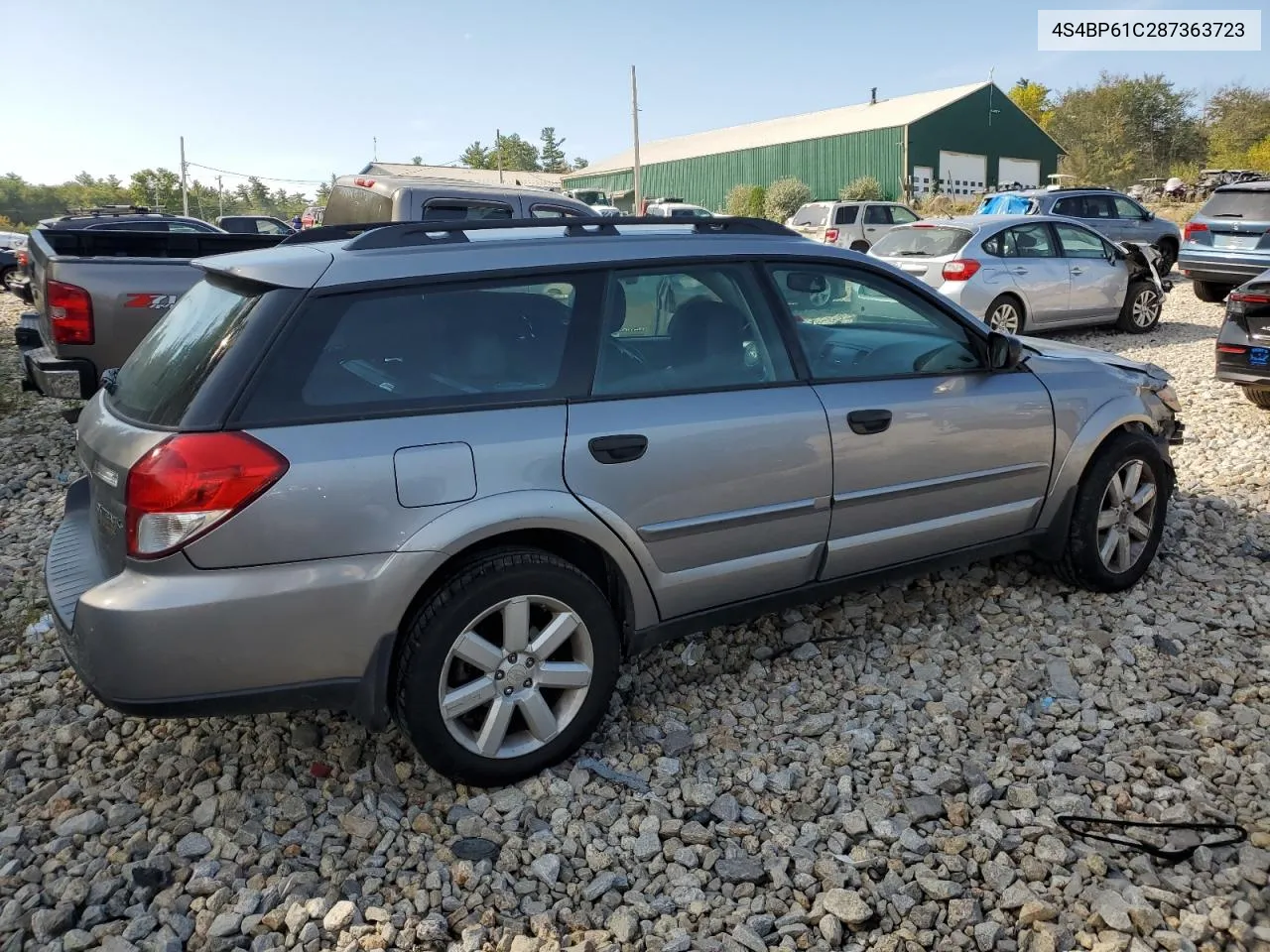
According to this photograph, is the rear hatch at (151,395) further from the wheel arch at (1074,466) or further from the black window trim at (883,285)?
the wheel arch at (1074,466)

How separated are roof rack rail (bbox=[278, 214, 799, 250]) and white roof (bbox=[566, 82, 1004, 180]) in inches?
1680

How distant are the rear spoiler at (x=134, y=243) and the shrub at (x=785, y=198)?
35422 millimetres

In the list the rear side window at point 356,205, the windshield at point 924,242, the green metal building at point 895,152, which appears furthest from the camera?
the green metal building at point 895,152

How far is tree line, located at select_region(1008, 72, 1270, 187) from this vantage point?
1980 inches

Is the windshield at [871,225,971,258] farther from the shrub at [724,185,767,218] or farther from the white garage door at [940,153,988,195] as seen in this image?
the white garage door at [940,153,988,195]

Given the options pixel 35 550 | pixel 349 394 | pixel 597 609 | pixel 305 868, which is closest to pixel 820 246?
pixel 597 609

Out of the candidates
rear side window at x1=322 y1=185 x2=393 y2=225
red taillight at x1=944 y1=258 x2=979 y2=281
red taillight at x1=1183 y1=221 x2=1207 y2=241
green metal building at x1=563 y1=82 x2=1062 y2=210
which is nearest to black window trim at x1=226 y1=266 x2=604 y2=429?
rear side window at x1=322 y1=185 x2=393 y2=225

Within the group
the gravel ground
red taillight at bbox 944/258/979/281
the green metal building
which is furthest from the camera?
the green metal building

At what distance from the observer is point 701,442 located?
129 inches

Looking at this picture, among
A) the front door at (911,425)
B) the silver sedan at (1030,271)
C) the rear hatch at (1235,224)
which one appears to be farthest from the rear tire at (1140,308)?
the front door at (911,425)

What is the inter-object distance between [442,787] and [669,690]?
0.98 m

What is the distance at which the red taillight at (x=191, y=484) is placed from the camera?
2.61 meters

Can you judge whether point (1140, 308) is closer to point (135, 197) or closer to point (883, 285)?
point (883, 285)

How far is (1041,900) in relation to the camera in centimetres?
263
